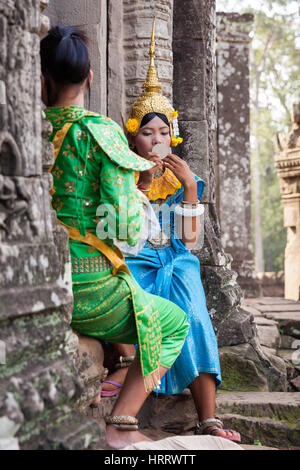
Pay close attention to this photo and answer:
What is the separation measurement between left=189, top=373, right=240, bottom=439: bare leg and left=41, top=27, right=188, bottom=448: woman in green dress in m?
0.67

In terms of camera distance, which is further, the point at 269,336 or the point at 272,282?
the point at 272,282

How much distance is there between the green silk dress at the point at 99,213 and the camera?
2078 mm

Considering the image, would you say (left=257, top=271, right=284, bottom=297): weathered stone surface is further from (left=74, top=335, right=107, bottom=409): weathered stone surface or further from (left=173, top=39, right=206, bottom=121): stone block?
(left=74, top=335, right=107, bottom=409): weathered stone surface

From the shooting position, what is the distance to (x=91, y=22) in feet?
11.1

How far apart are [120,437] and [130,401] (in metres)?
0.13

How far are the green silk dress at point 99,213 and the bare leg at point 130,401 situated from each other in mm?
71

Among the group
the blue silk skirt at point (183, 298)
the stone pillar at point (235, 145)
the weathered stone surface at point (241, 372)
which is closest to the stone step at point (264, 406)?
the weathered stone surface at point (241, 372)

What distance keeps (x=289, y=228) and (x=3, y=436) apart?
757 centimetres

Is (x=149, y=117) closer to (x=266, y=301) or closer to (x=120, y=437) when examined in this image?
(x=120, y=437)

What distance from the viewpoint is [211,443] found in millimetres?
2223

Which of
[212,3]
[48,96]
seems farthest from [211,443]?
[212,3]

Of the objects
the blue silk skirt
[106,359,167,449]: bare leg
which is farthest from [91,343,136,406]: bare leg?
[106,359,167,449]: bare leg

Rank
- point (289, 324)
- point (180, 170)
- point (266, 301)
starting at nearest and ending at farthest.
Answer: point (180, 170) → point (289, 324) → point (266, 301)

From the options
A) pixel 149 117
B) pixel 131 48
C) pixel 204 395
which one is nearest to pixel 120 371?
pixel 204 395
